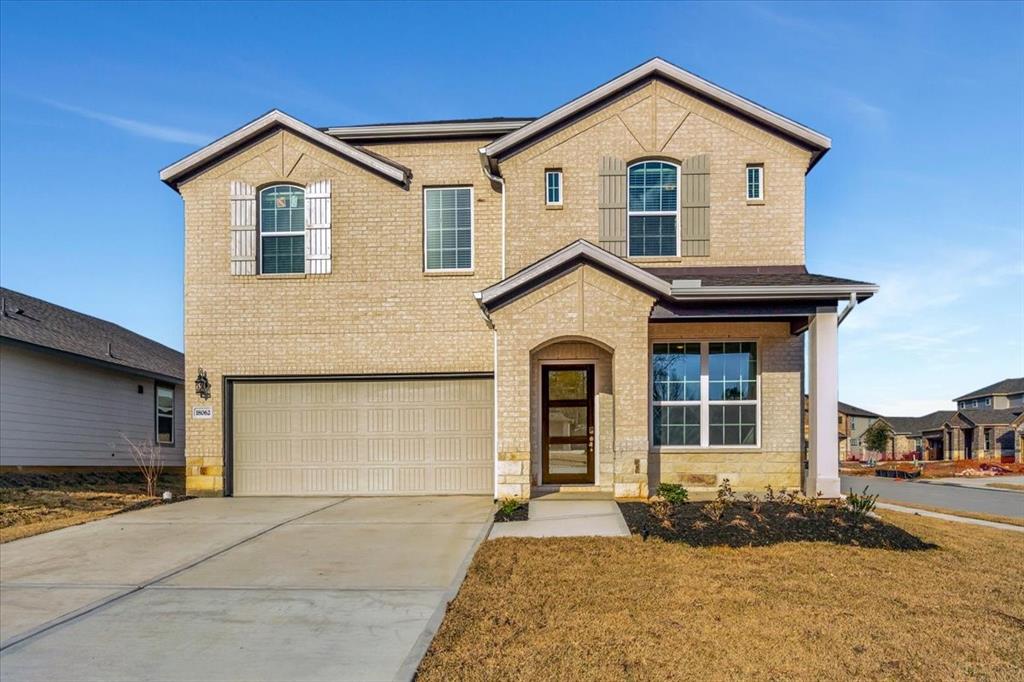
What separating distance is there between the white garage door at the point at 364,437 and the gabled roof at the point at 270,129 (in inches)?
172

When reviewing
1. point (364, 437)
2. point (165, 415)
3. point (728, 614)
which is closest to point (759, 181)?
point (364, 437)

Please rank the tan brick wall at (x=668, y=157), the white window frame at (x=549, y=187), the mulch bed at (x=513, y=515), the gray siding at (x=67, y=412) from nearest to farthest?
the mulch bed at (x=513, y=515) < the tan brick wall at (x=668, y=157) < the white window frame at (x=549, y=187) < the gray siding at (x=67, y=412)

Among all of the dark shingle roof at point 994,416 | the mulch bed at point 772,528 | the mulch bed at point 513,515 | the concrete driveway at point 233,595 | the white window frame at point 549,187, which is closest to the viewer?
the concrete driveway at point 233,595

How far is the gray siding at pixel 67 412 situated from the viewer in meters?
16.2

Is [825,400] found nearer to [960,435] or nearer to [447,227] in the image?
[447,227]

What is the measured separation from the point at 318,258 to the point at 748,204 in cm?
878

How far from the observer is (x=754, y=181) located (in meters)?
14.0

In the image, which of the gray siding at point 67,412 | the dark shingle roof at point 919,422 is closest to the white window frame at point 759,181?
the gray siding at point 67,412

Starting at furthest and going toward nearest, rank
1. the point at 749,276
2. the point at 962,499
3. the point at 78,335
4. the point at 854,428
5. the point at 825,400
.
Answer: the point at 854,428, the point at 78,335, the point at 962,499, the point at 749,276, the point at 825,400

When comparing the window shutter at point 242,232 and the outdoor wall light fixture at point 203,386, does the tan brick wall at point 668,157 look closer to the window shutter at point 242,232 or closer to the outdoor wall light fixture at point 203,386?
the window shutter at point 242,232

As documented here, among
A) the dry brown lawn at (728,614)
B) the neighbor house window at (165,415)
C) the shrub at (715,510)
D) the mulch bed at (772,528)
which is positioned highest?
the neighbor house window at (165,415)

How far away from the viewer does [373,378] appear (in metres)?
14.7

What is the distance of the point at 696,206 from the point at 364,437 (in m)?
8.17

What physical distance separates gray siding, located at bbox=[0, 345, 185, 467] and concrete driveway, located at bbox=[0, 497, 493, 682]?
6497 mm
